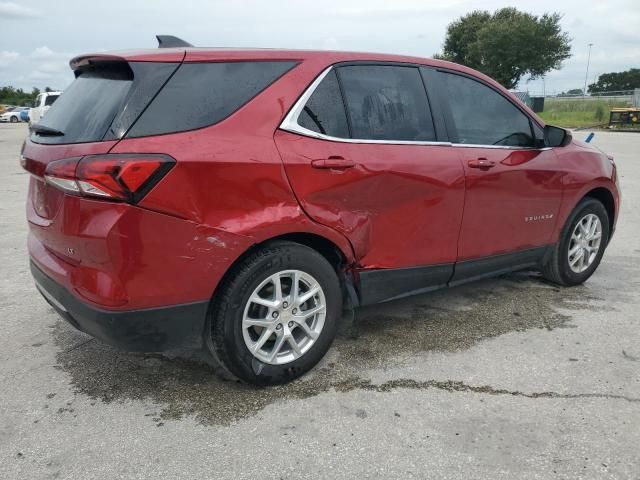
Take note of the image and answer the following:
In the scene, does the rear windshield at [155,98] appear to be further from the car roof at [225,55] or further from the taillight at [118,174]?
the taillight at [118,174]

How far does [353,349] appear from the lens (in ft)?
11.5

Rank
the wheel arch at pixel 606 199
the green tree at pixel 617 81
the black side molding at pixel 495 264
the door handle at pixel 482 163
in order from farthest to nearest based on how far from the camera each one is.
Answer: the green tree at pixel 617 81
the wheel arch at pixel 606 199
the black side molding at pixel 495 264
the door handle at pixel 482 163

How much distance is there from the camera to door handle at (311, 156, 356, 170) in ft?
9.52

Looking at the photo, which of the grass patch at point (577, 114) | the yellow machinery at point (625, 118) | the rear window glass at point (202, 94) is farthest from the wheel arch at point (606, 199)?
the grass patch at point (577, 114)

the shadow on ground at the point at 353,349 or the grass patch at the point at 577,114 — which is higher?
the grass patch at the point at 577,114

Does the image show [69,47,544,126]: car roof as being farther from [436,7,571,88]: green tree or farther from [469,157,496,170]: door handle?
[436,7,571,88]: green tree

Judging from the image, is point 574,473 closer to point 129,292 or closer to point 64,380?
point 129,292

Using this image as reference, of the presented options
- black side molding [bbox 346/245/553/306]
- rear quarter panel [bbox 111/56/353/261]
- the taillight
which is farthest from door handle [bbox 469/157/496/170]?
the taillight

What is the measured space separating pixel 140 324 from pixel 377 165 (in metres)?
1.47

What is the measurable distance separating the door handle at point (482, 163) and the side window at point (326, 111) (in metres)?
0.97

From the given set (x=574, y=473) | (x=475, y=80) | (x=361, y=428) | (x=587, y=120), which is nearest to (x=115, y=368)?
(x=361, y=428)

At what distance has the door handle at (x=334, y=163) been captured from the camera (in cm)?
290

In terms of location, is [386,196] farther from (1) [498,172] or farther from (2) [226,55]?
(2) [226,55]

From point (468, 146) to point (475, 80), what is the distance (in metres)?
0.53
